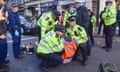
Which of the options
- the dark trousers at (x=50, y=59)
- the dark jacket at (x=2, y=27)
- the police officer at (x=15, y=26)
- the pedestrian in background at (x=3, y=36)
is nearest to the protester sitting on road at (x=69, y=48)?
the dark trousers at (x=50, y=59)

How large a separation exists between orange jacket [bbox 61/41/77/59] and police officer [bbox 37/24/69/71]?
30 centimetres

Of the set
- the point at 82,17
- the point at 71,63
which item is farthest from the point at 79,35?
the point at 82,17

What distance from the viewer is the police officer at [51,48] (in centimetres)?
980

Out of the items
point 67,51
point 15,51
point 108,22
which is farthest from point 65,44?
point 108,22

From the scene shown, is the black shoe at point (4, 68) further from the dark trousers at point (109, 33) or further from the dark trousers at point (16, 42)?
the dark trousers at point (109, 33)

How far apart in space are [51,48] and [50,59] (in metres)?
0.28

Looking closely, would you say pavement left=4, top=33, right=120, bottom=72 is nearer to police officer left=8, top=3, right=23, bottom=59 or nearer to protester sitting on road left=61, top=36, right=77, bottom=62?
protester sitting on road left=61, top=36, right=77, bottom=62

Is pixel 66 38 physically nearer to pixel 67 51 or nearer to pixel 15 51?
pixel 67 51

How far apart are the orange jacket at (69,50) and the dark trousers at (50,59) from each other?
9.7 inches

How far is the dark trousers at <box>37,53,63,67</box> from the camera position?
983cm

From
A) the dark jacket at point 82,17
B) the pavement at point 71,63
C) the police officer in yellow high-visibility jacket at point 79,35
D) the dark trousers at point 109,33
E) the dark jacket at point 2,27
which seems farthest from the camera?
the dark trousers at point 109,33

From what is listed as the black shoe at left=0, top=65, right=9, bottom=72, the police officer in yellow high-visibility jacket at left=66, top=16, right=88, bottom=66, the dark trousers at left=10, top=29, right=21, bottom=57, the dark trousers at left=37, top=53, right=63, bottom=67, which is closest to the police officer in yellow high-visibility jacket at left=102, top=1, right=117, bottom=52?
the police officer in yellow high-visibility jacket at left=66, top=16, right=88, bottom=66

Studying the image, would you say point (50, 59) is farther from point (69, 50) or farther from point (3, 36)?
point (3, 36)

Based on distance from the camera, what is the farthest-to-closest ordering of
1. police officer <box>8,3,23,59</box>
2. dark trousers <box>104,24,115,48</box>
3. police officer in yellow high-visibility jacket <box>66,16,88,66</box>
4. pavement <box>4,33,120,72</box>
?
dark trousers <box>104,24,115,48</box>, police officer <box>8,3,23,59</box>, police officer in yellow high-visibility jacket <box>66,16,88,66</box>, pavement <box>4,33,120,72</box>
